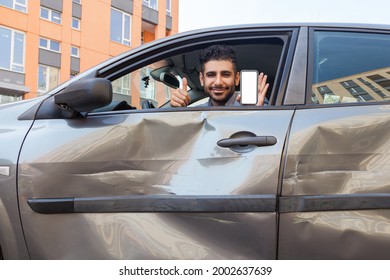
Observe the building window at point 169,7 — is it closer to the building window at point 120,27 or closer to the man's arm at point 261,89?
the building window at point 120,27

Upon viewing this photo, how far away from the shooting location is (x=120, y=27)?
20.6 metres

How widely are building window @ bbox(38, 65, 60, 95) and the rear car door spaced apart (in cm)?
1736

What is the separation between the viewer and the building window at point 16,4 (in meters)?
16.7

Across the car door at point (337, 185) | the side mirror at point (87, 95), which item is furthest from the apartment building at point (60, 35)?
the car door at point (337, 185)

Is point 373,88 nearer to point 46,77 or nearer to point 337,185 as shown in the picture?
point 337,185

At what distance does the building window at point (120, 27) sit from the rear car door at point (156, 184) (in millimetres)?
19907

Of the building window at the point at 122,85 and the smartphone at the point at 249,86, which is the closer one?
the smartphone at the point at 249,86

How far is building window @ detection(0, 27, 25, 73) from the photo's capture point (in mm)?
16497

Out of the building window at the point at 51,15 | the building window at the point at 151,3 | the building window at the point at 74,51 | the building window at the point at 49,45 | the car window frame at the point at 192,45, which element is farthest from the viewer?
the building window at the point at 151,3

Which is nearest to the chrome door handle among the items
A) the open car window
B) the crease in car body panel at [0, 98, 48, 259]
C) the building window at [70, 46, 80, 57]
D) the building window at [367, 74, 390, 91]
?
the open car window

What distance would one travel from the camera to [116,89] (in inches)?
73.9

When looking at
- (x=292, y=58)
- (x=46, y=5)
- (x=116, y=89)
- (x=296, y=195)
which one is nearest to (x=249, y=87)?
(x=292, y=58)

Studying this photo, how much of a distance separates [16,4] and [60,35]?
2311mm

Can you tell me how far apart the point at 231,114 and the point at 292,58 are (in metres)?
0.41
